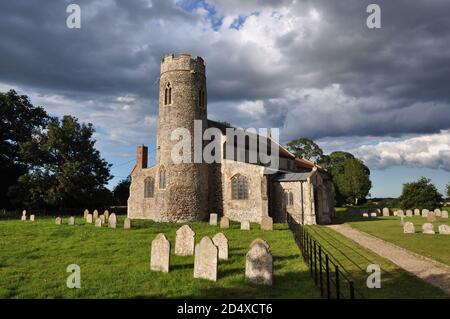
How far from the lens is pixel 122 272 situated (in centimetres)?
1025

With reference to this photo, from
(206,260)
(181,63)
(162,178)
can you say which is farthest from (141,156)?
(206,260)

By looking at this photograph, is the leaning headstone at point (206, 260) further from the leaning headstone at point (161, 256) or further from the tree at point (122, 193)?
the tree at point (122, 193)

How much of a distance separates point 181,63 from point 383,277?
2272cm

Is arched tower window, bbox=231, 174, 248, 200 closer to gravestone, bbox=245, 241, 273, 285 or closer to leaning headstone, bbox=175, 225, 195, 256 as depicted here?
leaning headstone, bbox=175, 225, 195, 256

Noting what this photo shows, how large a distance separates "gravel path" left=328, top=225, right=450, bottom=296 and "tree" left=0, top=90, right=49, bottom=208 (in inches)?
1587

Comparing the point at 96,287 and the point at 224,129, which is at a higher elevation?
the point at 224,129

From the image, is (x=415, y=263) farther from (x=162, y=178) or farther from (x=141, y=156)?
(x=141, y=156)

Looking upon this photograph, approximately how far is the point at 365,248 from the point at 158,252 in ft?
28.7

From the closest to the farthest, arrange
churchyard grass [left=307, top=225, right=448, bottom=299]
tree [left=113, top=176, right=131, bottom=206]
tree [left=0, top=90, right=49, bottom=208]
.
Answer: churchyard grass [left=307, top=225, right=448, bottom=299] < tree [left=0, top=90, right=49, bottom=208] < tree [left=113, top=176, right=131, bottom=206]

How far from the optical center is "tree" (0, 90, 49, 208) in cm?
4112

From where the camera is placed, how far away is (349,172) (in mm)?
57406

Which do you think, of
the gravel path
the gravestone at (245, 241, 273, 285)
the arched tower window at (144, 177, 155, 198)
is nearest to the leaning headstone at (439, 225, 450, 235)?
the gravel path
